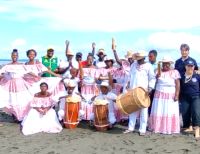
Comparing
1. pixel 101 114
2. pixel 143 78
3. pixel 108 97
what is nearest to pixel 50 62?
pixel 108 97

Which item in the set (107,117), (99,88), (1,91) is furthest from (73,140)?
(1,91)

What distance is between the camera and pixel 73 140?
870cm

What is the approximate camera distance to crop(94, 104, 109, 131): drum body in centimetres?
957

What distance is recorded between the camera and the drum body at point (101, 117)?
9570 mm

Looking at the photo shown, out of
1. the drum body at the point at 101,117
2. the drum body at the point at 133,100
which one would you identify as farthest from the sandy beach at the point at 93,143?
the drum body at the point at 133,100

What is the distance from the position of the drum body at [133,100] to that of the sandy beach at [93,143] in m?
0.61

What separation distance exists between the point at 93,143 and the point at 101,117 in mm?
1198

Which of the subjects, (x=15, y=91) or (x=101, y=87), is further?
(x=15, y=91)

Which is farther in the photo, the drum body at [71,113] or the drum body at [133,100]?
the drum body at [71,113]

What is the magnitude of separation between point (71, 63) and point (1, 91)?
1855mm

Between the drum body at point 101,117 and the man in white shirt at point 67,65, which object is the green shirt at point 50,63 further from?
the drum body at point 101,117

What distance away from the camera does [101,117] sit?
31.4 feet

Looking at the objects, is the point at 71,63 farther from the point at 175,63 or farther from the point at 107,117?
the point at 175,63

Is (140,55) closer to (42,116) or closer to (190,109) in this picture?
(190,109)
